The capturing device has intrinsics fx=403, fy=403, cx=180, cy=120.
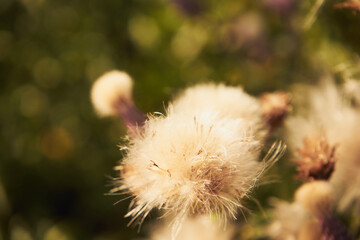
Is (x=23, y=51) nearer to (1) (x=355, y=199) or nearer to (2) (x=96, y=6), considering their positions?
(2) (x=96, y=6)

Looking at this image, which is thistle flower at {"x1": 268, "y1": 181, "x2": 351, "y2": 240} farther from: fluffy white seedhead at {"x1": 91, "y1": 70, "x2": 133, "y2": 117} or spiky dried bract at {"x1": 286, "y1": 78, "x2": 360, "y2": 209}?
fluffy white seedhead at {"x1": 91, "y1": 70, "x2": 133, "y2": 117}

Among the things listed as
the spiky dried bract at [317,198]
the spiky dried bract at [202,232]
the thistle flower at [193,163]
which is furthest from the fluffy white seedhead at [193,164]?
the spiky dried bract at [202,232]

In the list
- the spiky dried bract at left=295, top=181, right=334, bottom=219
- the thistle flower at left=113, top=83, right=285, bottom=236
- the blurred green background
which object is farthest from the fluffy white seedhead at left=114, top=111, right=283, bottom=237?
the blurred green background

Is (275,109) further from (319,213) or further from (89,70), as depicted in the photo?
(89,70)

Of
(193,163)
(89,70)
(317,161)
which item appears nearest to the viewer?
(193,163)

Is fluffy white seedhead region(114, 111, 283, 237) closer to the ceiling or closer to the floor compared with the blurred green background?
closer to the ceiling

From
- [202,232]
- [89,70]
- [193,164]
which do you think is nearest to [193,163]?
[193,164]
